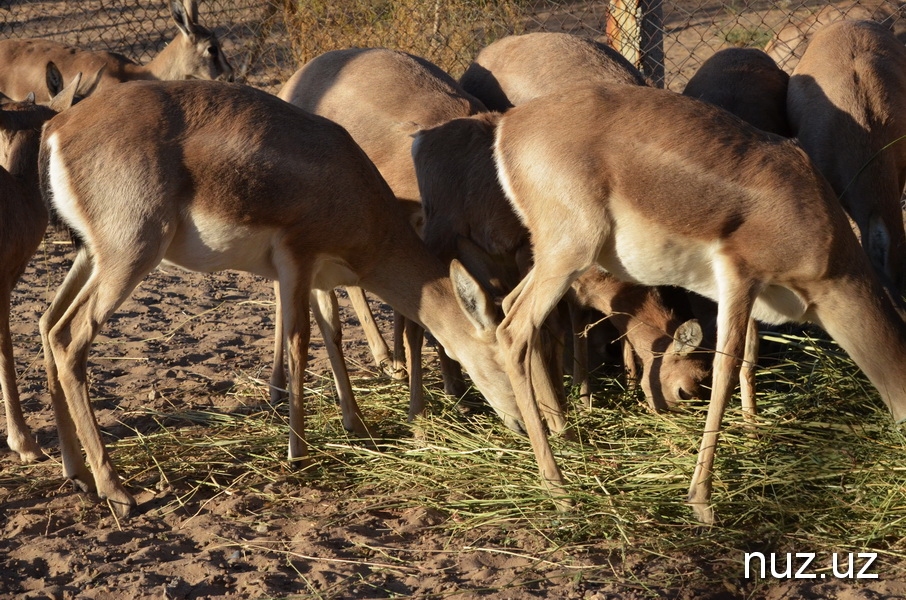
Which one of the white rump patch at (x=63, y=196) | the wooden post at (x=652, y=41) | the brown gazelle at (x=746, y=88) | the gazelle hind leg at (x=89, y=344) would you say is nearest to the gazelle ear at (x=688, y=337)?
the brown gazelle at (x=746, y=88)

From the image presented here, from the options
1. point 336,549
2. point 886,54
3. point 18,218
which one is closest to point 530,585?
point 336,549

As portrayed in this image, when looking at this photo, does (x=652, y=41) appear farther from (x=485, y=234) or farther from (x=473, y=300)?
(x=473, y=300)

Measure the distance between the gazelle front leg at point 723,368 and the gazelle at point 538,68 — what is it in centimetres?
217

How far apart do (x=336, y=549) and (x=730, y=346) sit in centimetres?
169

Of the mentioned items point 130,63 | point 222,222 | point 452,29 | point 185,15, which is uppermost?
point 222,222

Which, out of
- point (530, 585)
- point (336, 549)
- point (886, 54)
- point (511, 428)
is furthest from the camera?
point (886, 54)

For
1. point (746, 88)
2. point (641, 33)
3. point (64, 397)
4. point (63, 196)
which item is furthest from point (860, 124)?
point (64, 397)

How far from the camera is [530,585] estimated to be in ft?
12.1

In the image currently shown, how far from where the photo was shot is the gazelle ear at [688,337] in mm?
4688

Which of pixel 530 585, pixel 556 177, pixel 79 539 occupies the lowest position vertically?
pixel 79 539

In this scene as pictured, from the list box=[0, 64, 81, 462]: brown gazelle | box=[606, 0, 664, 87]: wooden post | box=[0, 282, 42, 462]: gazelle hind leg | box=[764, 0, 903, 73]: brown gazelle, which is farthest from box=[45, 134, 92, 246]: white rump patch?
box=[764, 0, 903, 73]: brown gazelle

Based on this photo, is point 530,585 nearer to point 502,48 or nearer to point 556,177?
point 556,177

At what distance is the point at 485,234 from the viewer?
5172 millimetres

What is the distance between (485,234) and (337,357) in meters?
0.94
